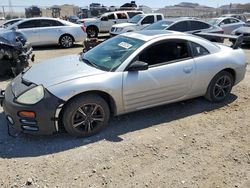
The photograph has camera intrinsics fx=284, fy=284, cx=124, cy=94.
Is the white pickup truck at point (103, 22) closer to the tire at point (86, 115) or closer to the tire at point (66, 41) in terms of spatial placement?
the tire at point (66, 41)

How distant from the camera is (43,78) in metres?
4.04

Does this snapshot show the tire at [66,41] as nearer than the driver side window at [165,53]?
No

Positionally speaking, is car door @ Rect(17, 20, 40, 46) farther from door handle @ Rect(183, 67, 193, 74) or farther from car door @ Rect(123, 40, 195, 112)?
door handle @ Rect(183, 67, 193, 74)

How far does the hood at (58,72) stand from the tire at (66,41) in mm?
9160

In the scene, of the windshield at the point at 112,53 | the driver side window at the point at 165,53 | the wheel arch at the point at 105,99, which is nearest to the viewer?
the wheel arch at the point at 105,99

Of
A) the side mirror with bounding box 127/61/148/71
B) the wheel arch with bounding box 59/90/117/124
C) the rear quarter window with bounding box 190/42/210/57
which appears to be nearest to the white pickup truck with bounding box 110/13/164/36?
the rear quarter window with bounding box 190/42/210/57

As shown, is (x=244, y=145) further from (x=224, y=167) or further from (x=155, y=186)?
(x=155, y=186)

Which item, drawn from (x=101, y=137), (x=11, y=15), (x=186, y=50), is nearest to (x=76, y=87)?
(x=101, y=137)

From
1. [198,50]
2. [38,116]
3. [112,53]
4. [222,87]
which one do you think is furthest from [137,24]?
[38,116]

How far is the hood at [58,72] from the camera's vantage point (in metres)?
3.93

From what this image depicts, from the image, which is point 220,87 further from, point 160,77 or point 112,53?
point 112,53

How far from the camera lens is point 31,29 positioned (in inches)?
513

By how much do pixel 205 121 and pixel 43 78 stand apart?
2.64 meters

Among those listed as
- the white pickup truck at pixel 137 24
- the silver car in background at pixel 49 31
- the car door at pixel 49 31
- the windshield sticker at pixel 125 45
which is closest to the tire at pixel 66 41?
the silver car in background at pixel 49 31
